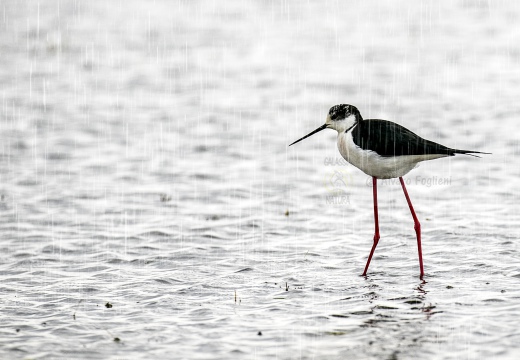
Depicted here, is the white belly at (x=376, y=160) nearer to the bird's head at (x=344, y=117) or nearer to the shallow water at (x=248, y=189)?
the bird's head at (x=344, y=117)

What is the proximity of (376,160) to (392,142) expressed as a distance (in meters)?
0.23

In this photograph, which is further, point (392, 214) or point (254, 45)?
point (254, 45)

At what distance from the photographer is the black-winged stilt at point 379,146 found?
8977 millimetres

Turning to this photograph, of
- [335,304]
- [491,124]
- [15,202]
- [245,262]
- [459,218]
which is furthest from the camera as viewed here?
[491,124]

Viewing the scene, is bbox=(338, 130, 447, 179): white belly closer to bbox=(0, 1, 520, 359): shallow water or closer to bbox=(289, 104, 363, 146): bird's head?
bbox=(289, 104, 363, 146): bird's head

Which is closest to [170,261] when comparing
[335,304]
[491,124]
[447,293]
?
[335,304]

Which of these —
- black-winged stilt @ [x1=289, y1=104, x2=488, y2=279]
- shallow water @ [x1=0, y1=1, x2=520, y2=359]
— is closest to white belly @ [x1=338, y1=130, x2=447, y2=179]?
black-winged stilt @ [x1=289, y1=104, x2=488, y2=279]

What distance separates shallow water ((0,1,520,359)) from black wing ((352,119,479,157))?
3.76ft

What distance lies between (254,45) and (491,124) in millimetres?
7277

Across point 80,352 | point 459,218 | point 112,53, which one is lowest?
point 80,352

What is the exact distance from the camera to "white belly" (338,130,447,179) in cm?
906

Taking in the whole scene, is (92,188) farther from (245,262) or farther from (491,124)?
(491,124)

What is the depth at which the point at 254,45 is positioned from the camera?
2088cm

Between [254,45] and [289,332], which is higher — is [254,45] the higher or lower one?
the higher one
